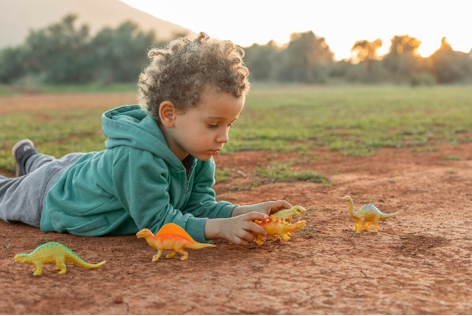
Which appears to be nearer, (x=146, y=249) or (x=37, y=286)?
(x=37, y=286)

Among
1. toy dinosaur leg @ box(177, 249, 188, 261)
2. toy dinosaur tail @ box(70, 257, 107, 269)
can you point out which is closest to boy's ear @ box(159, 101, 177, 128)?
toy dinosaur leg @ box(177, 249, 188, 261)

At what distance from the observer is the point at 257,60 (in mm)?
59250

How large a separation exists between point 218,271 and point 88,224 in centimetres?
113

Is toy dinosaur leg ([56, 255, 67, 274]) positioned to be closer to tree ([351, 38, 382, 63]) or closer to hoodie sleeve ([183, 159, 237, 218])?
hoodie sleeve ([183, 159, 237, 218])

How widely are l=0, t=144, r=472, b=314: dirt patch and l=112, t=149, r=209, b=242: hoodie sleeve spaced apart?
157 millimetres

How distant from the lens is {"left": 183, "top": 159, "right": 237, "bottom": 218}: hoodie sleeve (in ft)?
11.5

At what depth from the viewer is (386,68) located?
5766 centimetres

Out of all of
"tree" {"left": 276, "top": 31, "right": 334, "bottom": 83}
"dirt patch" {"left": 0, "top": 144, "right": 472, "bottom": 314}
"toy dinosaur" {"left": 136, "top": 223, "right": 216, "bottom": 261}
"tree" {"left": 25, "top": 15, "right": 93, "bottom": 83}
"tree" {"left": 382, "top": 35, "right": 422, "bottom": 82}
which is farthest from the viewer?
"tree" {"left": 382, "top": 35, "right": 422, "bottom": 82}

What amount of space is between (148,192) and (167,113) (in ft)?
1.59

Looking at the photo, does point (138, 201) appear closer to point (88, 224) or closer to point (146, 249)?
point (146, 249)

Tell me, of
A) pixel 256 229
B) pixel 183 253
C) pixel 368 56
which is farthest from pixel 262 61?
pixel 183 253

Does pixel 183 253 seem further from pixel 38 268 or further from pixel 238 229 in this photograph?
pixel 38 268

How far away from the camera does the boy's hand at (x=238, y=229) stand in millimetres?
2891

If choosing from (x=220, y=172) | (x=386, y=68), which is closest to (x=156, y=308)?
(x=220, y=172)
